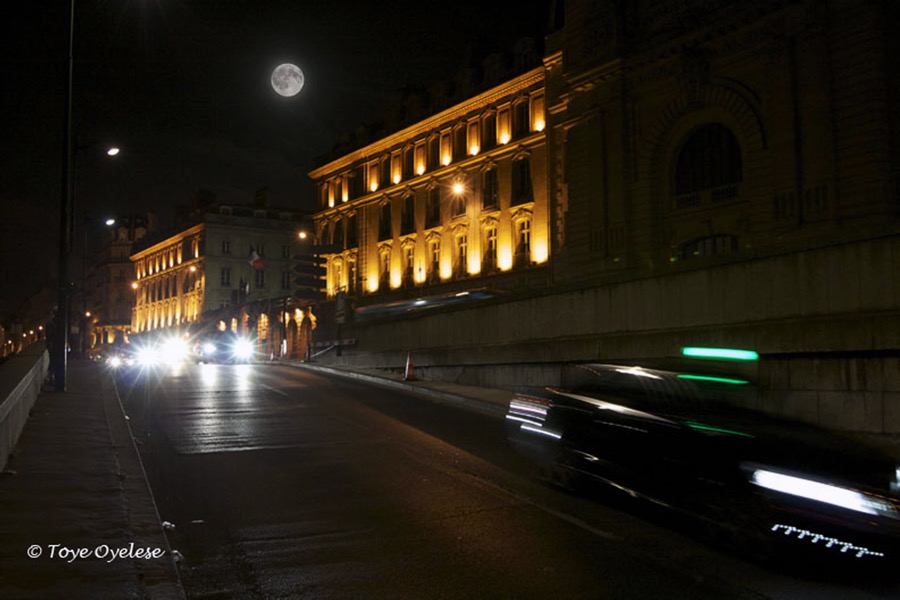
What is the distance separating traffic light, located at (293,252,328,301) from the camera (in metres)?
27.6

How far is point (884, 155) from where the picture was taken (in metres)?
25.9

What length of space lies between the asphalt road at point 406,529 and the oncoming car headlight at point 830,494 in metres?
0.57

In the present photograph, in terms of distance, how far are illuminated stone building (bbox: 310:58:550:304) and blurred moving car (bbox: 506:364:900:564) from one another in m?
34.6

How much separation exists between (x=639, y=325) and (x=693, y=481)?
38.0ft

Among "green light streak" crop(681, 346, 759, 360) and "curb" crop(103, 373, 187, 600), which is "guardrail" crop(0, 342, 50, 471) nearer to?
"curb" crop(103, 373, 187, 600)

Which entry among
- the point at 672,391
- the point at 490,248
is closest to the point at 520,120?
the point at 490,248

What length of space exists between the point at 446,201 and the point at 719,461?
49820mm

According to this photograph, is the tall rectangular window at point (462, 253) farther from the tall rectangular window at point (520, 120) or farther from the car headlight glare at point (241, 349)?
the car headlight glare at point (241, 349)

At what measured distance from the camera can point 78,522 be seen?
263 inches

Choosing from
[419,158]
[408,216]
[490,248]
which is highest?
[419,158]

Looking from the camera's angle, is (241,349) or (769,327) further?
(241,349)

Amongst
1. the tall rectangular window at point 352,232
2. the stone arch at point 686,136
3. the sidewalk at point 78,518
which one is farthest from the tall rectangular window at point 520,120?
the sidewalk at point 78,518

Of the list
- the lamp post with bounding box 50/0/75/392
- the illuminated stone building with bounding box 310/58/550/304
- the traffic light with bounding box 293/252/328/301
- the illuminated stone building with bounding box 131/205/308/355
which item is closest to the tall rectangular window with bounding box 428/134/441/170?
the illuminated stone building with bounding box 310/58/550/304

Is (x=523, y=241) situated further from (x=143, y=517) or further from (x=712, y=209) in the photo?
(x=143, y=517)
